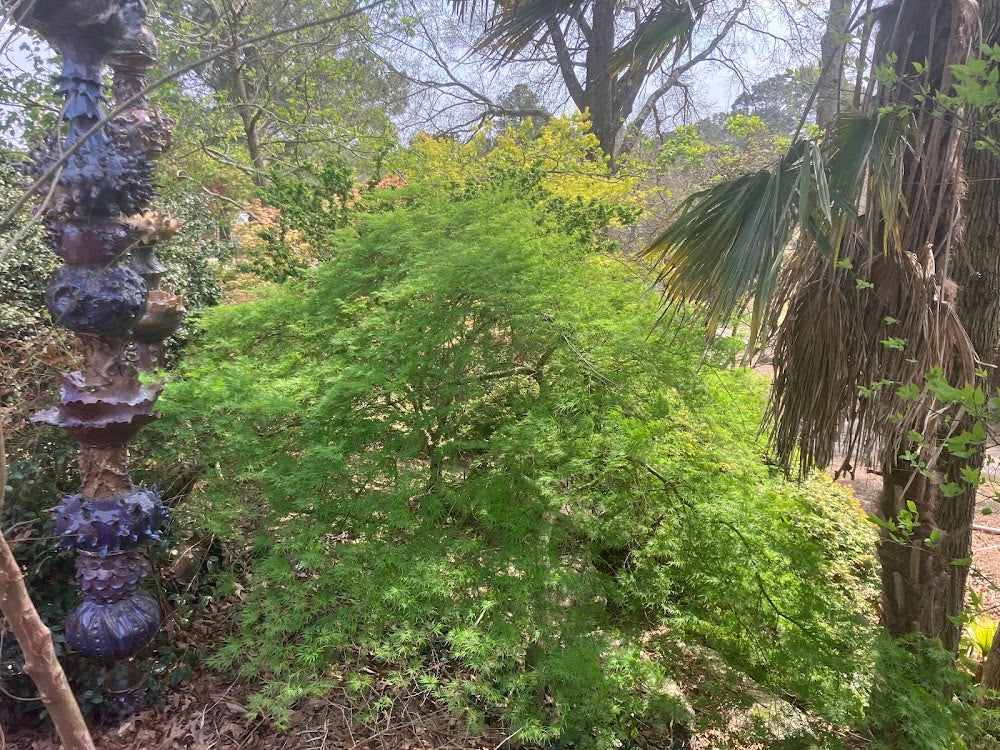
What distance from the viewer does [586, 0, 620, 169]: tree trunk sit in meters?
8.31

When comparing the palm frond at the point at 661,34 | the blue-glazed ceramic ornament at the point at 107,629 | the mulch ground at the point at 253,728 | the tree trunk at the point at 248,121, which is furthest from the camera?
the tree trunk at the point at 248,121

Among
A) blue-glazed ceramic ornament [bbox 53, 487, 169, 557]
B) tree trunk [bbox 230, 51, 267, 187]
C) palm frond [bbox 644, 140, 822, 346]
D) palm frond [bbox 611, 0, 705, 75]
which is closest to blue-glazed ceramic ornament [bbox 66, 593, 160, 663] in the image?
blue-glazed ceramic ornament [bbox 53, 487, 169, 557]

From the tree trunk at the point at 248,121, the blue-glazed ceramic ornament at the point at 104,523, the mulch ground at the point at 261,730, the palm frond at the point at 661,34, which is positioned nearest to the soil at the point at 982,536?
the palm frond at the point at 661,34

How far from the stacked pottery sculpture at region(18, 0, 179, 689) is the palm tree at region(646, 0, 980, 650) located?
2.28 meters

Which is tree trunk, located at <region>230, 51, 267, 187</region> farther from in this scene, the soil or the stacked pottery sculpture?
the soil

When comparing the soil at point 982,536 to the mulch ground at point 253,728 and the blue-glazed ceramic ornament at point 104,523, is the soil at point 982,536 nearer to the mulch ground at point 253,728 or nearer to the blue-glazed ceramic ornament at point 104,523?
the mulch ground at point 253,728

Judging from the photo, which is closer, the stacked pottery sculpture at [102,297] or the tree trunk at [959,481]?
the stacked pottery sculpture at [102,297]

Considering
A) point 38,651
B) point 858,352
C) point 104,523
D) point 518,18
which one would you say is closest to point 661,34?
point 518,18

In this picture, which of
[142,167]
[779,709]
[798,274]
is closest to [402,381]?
[142,167]

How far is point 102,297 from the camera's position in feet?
7.25

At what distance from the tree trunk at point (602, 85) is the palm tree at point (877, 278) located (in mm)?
5834

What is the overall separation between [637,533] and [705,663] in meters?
0.76

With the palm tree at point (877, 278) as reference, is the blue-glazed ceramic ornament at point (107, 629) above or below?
below

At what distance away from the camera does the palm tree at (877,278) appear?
2.21m
